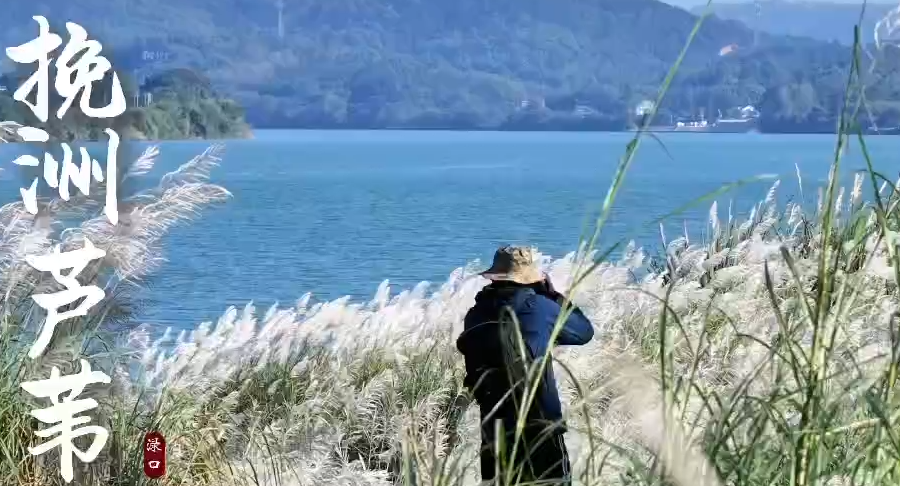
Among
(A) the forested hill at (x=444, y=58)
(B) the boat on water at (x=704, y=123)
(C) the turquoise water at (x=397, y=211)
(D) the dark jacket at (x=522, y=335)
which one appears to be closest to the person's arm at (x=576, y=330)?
(D) the dark jacket at (x=522, y=335)

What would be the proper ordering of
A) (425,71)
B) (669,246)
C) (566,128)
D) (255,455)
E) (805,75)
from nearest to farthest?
(255,455), (669,246), (805,75), (566,128), (425,71)

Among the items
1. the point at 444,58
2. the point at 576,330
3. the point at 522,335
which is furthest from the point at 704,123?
the point at 444,58

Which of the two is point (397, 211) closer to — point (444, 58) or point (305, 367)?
point (305, 367)

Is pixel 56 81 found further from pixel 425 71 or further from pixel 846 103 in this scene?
pixel 425 71

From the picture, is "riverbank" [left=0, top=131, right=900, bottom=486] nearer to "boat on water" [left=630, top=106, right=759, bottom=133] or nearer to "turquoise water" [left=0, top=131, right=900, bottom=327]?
"turquoise water" [left=0, top=131, right=900, bottom=327]

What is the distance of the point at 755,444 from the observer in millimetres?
1634

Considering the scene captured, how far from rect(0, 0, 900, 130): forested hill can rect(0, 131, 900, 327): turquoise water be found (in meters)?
1.91

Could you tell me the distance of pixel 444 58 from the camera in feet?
205

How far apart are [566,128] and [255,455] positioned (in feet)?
129

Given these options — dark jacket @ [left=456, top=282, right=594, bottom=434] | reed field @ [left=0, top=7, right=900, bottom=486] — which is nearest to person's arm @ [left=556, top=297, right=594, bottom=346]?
dark jacket @ [left=456, top=282, right=594, bottom=434]

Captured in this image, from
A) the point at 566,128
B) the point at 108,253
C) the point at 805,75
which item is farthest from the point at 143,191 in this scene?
the point at 566,128

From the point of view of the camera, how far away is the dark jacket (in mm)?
3270

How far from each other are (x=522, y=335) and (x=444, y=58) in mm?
59797

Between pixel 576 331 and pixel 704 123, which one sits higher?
pixel 704 123
